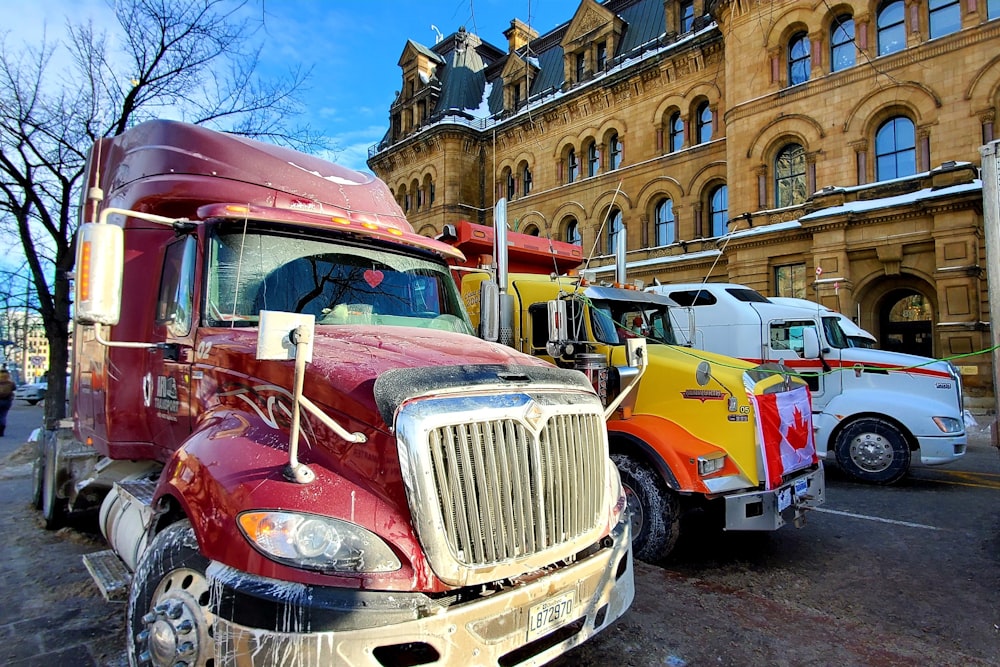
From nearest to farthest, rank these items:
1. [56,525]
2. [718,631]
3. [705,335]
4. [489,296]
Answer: [718,631] < [489,296] < [56,525] < [705,335]

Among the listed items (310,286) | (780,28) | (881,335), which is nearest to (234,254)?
(310,286)

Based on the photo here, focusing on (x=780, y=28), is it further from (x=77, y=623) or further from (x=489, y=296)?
(x=77, y=623)

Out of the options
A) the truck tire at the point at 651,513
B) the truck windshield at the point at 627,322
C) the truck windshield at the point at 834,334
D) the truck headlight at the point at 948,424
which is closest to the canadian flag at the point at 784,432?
the truck tire at the point at 651,513

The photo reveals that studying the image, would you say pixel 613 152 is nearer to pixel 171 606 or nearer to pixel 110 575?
pixel 110 575

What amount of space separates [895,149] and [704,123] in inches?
288

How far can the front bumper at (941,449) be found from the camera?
804 cm

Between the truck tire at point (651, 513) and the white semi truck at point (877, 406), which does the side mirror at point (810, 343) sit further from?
the truck tire at point (651, 513)

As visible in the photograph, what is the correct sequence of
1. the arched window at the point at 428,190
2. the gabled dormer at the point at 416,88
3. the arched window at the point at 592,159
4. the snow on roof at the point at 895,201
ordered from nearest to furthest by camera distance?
the snow on roof at the point at 895,201, the arched window at the point at 592,159, the arched window at the point at 428,190, the gabled dormer at the point at 416,88

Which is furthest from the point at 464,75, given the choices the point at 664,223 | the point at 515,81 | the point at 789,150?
the point at 789,150

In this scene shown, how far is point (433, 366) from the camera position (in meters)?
2.70

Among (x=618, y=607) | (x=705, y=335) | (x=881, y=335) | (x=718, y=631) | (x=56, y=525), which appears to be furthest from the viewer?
(x=881, y=335)

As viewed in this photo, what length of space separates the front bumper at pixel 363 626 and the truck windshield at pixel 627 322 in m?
3.94

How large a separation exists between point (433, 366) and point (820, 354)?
902cm

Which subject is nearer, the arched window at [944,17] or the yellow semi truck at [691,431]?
the yellow semi truck at [691,431]
